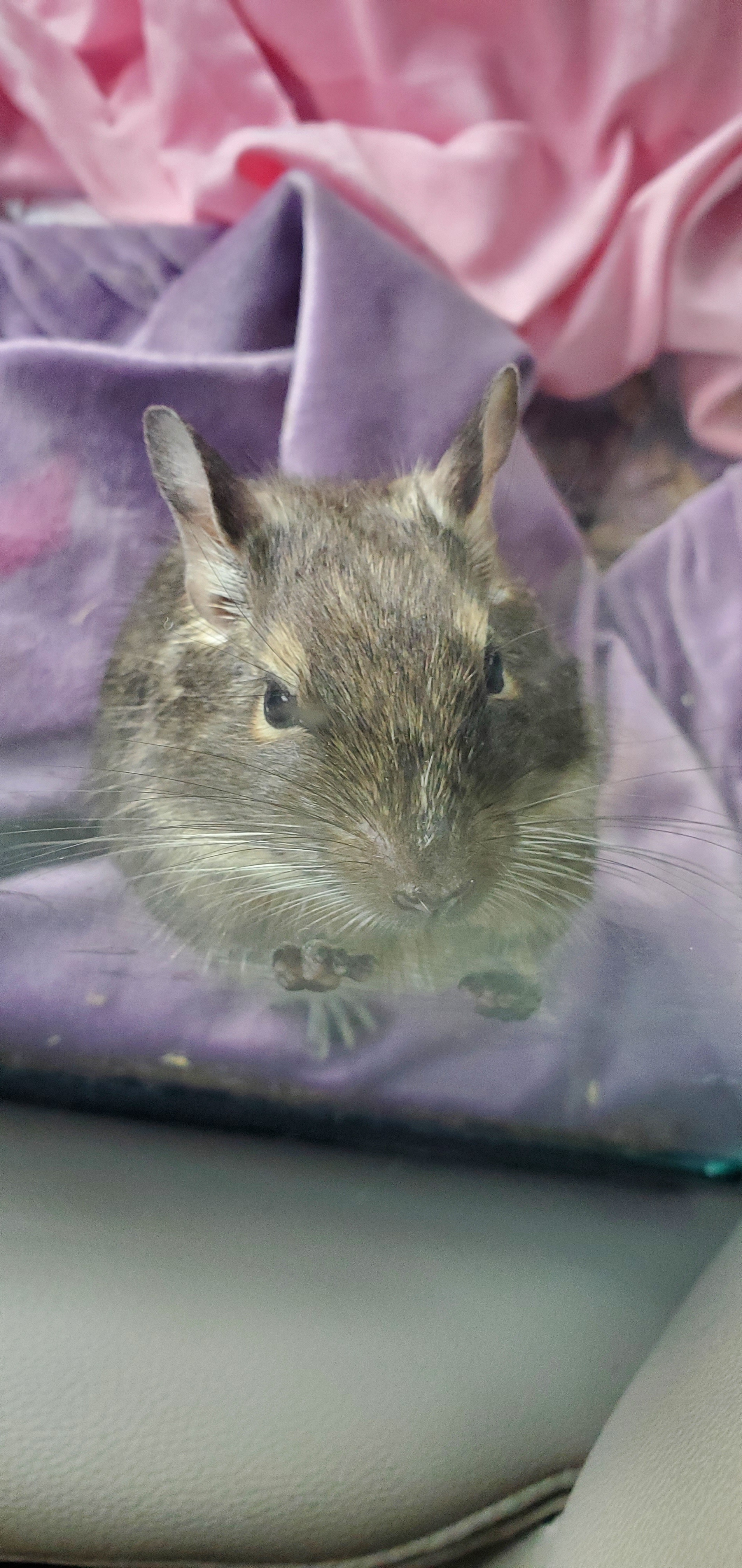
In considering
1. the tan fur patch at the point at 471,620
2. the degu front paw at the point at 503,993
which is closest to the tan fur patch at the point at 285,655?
the tan fur patch at the point at 471,620

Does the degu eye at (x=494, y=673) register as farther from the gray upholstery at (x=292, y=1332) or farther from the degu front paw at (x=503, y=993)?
the gray upholstery at (x=292, y=1332)

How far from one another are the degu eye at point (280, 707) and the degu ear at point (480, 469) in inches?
7.2

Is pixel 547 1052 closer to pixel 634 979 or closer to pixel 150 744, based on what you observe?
pixel 634 979

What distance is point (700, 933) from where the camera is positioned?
834mm

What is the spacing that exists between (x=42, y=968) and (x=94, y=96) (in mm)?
1123

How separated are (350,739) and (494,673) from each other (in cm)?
14

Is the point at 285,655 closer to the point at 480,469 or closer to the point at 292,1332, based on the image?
the point at 480,469

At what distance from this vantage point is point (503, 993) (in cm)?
81

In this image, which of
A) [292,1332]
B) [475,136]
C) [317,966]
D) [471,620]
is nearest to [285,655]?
[471,620]

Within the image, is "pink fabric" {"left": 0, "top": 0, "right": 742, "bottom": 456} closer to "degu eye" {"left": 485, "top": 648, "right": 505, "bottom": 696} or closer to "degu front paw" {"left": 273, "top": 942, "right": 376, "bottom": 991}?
"degu eye" {"left": 485, "top": 648, "right": 505, "bottom": 696}

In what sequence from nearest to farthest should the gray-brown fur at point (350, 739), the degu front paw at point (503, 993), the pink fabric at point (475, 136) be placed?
the gray-brown fur at point (350, 739) < the degu front paw at point (503, 993) < the pink fabric at point (475, 136)

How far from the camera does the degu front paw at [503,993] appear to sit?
797mm

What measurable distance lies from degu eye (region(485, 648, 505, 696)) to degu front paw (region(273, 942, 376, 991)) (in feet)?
0.73

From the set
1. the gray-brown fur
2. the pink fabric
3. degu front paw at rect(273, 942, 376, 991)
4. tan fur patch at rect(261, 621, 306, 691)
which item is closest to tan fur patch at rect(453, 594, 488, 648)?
the gray-brown fur
